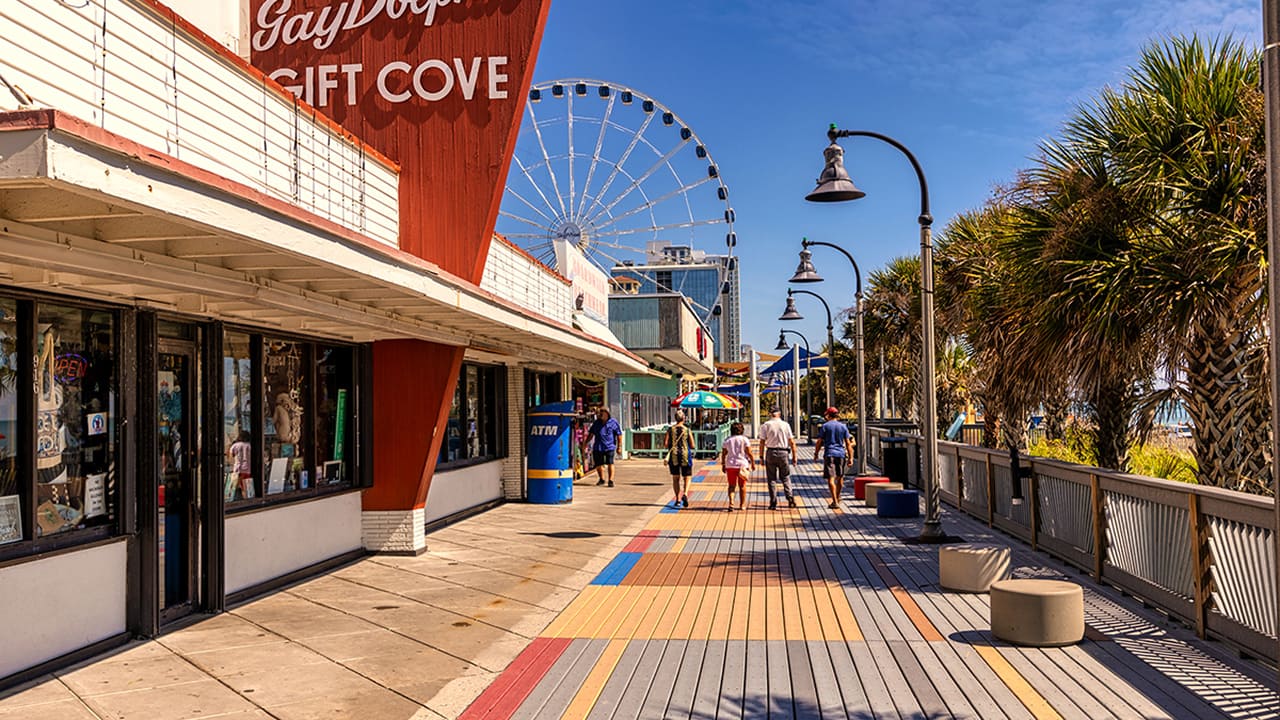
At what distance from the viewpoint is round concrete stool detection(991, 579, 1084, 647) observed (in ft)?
24.1

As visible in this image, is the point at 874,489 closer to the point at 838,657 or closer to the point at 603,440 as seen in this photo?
the point at 603,440

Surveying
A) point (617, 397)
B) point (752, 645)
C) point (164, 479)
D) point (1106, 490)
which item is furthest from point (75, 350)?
A: point (617, 397)

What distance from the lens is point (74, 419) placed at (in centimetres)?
732

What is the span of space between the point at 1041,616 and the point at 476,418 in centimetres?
1170

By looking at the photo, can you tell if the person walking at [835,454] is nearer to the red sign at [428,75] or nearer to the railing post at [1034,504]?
the railing post at [1034,504]

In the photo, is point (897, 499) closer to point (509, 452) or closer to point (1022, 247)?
point (1022, 247)

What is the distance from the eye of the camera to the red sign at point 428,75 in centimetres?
1121

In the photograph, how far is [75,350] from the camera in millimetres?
7367

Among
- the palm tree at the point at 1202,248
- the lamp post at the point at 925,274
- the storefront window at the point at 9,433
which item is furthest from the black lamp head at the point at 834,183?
the storefront window at the point at 9,433

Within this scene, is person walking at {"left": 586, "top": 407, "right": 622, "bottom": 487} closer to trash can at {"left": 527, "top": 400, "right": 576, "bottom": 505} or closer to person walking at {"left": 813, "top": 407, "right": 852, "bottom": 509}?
trash can at {"left": 527, "top": 400, "right": 576, "bottom": 505}

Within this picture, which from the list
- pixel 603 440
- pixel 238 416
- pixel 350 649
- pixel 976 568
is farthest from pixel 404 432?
pixel 603 440

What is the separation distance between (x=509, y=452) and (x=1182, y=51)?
495 inches

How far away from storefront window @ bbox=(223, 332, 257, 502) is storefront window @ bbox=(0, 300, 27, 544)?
2.50 m

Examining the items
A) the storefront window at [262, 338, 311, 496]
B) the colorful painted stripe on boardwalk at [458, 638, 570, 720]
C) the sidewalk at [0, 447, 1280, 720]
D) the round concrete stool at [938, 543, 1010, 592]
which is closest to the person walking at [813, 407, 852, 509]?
the sidewalk at [0, 447, 1280, 720]
